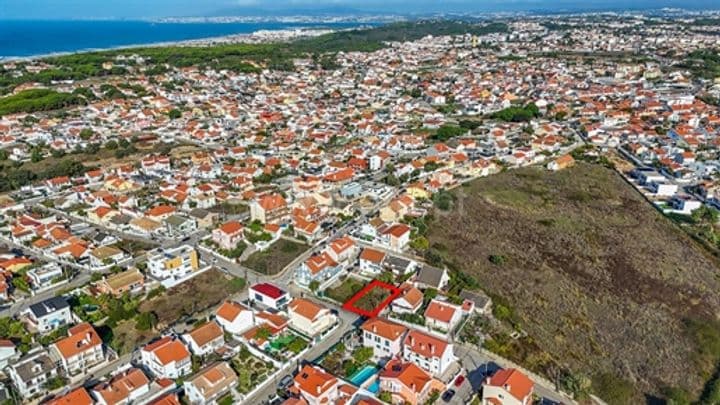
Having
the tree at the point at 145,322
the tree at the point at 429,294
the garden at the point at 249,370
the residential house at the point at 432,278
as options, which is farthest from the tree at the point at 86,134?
the tree at the point at 429,294

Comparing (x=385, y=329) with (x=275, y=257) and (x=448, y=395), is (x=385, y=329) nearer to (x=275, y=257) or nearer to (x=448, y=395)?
(x=448, y=395)

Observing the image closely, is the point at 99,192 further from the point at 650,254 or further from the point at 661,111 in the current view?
the point at 661,111

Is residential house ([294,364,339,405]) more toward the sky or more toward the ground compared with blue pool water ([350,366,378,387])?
more toward the sky

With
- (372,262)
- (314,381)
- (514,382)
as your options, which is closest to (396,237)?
(372,262)

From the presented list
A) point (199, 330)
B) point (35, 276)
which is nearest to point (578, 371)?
point (199, 330)

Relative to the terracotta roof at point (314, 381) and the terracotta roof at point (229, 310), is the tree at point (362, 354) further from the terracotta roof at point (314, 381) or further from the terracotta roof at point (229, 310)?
the terracotta roof at point (229, 310)

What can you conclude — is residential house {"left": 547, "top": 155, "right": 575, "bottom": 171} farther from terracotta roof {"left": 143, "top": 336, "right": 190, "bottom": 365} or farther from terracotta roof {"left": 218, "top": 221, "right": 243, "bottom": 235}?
terracotta roof {"left": 143, "top": 336, "right": 190, "bottom": 365}

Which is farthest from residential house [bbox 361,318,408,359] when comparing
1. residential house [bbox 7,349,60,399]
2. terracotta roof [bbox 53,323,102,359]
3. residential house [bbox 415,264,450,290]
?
residential house [bbox 7,349,60,399]
